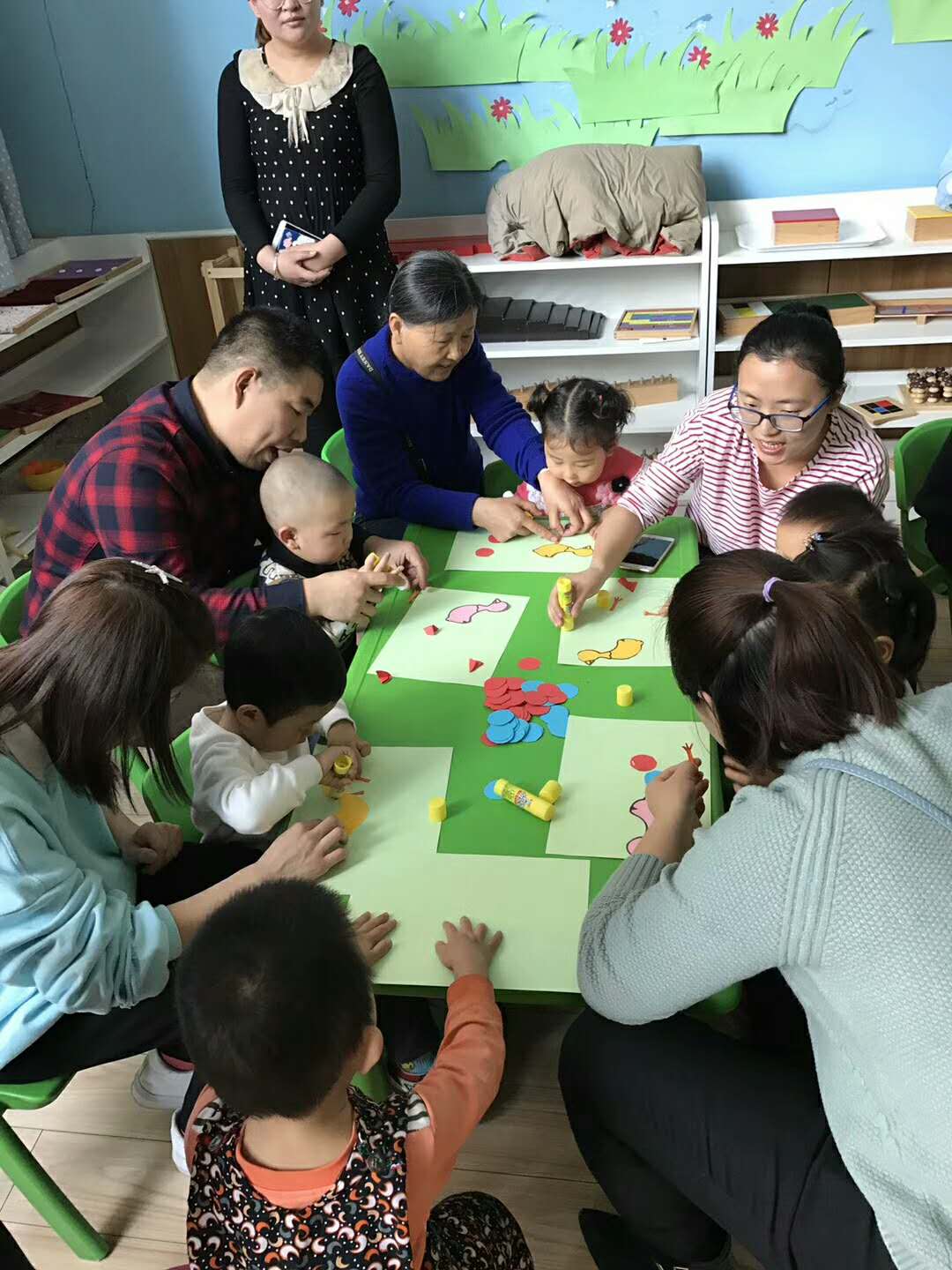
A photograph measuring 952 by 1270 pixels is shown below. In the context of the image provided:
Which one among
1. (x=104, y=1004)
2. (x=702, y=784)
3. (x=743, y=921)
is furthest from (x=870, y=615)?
(x=104, y=1004)

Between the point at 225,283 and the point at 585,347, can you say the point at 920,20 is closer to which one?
the point at 585,347

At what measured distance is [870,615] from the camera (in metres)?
1.25

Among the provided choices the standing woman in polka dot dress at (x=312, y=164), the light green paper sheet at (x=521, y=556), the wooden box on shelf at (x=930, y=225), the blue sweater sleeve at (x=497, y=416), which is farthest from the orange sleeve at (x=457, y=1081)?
the wooden box on shelf at (x=930, y=225)

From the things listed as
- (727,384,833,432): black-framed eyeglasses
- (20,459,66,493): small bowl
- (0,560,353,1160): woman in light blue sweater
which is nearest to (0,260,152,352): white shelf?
(20,459,66,493): small bowl

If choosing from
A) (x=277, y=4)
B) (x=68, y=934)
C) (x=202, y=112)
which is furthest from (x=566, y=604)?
(x=202, y=112)

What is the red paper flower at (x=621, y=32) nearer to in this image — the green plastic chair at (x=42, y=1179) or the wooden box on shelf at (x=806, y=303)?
the wooden box on shelf at (x=806, y=303)

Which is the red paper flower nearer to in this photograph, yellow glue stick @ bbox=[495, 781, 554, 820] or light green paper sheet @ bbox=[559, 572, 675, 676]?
light green paper sheet @ bbox=[559, 572, 675, 676]

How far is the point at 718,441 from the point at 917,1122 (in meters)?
1.30

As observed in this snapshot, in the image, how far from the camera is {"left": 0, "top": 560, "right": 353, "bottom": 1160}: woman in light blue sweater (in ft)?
3.50

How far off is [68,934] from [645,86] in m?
3.19

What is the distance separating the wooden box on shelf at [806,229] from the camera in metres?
3.14

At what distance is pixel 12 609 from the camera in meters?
1.67

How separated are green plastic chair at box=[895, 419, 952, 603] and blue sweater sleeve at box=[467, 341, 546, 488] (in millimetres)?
795

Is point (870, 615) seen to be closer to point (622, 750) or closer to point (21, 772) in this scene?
point (622, 750)
